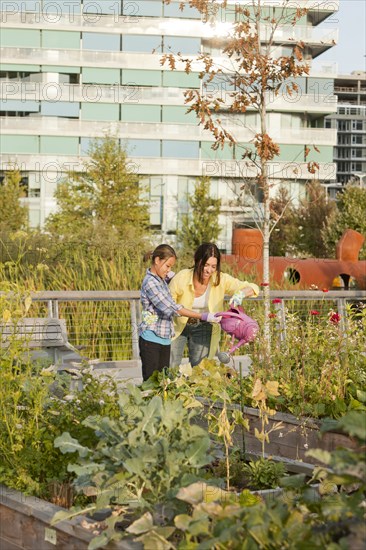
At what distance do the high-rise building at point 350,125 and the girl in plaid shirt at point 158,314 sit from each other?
167 metres

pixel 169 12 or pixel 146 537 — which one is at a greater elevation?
Answer: pixel 169 12

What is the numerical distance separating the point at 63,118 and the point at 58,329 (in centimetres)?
6314

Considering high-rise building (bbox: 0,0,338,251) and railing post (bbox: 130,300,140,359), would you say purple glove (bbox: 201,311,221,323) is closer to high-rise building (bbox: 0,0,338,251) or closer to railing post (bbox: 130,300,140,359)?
railing post (bbox: 130,300,140,359)

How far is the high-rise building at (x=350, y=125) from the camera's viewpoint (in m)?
174

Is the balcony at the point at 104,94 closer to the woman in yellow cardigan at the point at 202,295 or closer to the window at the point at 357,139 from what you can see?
the woman in yellow cardigan at the point at 202,295

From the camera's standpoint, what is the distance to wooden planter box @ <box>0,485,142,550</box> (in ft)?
15.3

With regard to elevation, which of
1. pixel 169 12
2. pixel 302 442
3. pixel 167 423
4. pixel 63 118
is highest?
pixel 169 12

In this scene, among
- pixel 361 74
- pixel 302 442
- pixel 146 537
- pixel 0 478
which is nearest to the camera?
pixel 146 537

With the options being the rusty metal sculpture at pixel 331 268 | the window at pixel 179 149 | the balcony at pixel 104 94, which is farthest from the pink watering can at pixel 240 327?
the window at pixel 179 149

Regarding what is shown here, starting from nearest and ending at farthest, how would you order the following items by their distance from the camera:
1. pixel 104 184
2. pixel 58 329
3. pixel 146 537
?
pixel 146 537, pixel 58 329, pixel 104 184

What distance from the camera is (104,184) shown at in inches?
2170

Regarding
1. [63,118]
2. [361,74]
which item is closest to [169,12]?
[63,118]

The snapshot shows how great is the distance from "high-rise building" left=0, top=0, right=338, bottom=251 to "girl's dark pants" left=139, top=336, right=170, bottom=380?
63836 mm

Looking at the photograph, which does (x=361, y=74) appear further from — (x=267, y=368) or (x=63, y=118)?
(x=267, y=368)
